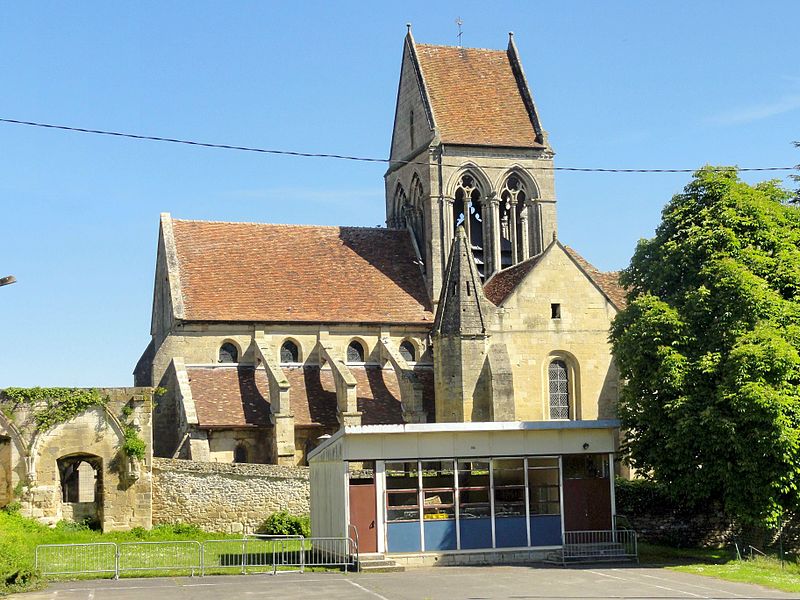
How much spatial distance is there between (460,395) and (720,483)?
41.7ft

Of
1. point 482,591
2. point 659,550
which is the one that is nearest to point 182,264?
point 659,550

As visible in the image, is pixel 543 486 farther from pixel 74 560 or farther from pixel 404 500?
pixel 74 560

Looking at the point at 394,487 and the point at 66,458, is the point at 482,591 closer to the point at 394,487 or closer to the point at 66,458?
the point at 394,487

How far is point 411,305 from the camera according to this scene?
49.6 metres

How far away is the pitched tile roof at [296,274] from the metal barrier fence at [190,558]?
566 inches

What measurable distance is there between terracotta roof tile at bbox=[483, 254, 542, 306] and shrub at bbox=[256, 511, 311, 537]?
11.1 metres

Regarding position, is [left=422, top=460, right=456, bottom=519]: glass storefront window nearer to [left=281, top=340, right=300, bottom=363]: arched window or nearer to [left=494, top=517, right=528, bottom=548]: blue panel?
[left=494, top=517, right=528, bottom=548]: blue panel

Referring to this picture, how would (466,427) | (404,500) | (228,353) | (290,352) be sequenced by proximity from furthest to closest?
(290,352)
(228,353)
(466,427)
(404,500)

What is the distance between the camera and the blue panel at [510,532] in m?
30.5

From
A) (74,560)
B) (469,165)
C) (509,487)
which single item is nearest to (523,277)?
(469,165)

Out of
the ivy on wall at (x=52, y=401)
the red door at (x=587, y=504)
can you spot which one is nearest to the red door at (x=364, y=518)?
the red door at (x=587, y=504)

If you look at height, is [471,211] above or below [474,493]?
above

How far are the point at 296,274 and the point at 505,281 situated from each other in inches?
337

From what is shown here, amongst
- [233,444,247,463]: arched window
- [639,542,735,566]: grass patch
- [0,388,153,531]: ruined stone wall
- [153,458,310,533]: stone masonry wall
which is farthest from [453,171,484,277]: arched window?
[639,542,735,566]: grass patch
